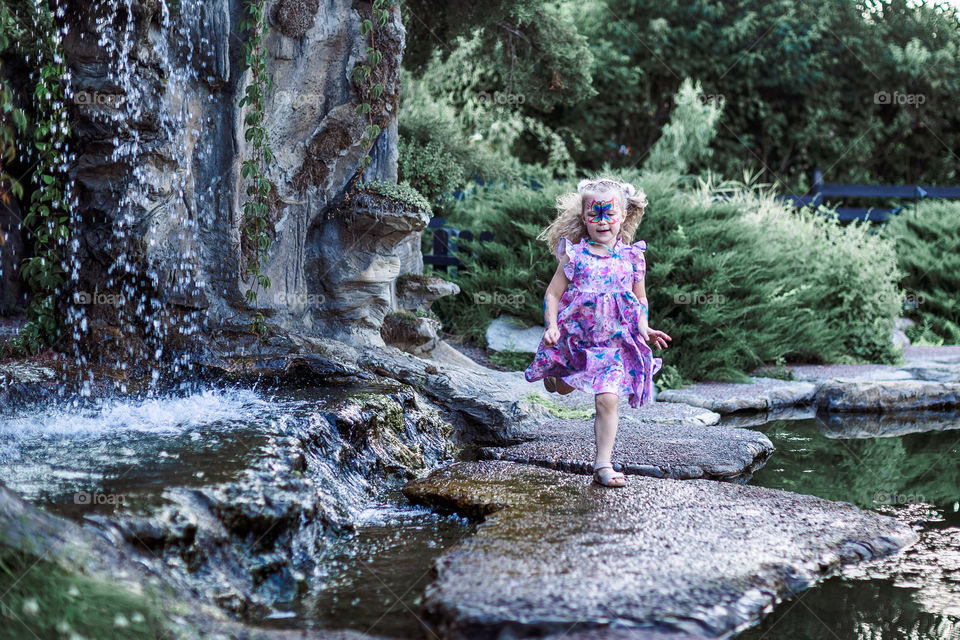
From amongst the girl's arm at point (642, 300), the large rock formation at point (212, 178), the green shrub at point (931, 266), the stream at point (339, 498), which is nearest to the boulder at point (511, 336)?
the large rock formation at point (212, 178)

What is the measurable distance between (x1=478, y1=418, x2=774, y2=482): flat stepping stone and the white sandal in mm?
332

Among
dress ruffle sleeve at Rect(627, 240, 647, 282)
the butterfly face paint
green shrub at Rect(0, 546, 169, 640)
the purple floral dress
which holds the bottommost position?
green shrub at Rect(0, 546, 169, 640)

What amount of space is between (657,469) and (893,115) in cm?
→ 1551

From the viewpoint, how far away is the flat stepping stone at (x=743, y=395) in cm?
727

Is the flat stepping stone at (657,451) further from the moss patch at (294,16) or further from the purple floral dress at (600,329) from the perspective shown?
the moss patch at (294,16)

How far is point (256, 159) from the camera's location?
542 centimetres

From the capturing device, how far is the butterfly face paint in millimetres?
4387

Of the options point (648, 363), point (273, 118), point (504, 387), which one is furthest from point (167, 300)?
point (648, 363)

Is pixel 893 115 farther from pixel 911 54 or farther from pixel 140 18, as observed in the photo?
pixel 140 18

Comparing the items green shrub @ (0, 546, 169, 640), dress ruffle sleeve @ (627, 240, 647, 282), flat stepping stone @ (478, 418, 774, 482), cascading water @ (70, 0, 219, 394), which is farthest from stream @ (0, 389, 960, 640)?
dress ruffle sleeve @ (627, 240, 647, 282)

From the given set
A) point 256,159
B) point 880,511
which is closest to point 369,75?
point 256,159

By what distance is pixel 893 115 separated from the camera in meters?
17.3

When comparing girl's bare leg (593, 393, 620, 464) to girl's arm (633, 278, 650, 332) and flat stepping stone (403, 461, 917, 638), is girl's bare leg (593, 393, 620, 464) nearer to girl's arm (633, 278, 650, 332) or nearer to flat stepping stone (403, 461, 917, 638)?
flat stepping stone (403, 461, 917, 638)

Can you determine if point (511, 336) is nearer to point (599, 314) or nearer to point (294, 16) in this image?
point (294, 16)
